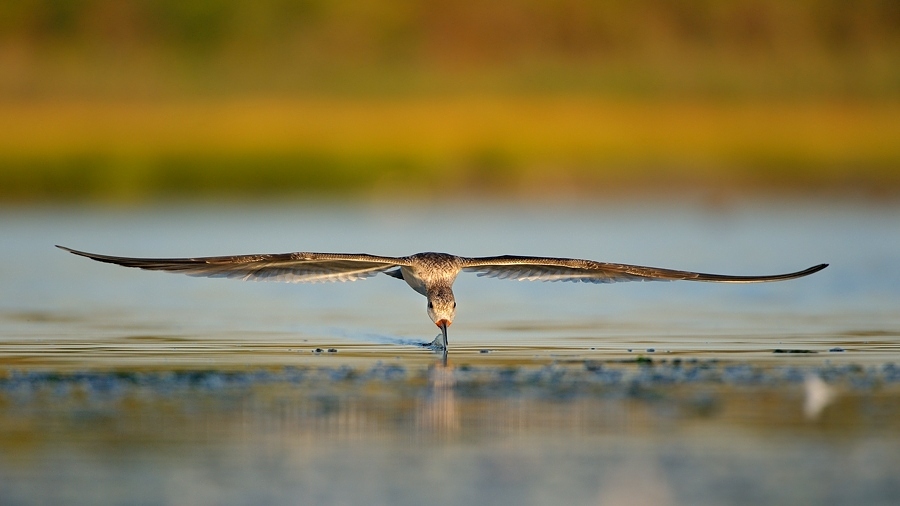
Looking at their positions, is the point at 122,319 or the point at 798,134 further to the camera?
the point at 798,134

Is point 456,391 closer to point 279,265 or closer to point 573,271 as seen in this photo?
point 279,265

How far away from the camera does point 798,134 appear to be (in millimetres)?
82125

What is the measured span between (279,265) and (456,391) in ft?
12.3

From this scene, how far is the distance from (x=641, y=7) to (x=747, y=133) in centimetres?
2919

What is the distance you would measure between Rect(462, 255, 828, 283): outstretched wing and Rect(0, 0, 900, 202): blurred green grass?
36209 mm

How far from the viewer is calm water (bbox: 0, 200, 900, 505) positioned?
9484mm

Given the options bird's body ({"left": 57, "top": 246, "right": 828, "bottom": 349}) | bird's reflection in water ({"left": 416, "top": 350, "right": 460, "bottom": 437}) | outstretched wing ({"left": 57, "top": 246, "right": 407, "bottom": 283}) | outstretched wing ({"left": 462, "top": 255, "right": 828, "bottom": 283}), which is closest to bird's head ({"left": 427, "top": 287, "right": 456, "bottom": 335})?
bird's body ({"left": 57, "top": 246, "right": 828, "bottom": 349})

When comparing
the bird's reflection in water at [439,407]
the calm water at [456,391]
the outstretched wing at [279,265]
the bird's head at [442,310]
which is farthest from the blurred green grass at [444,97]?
the bird's reflection in water at [439,407]

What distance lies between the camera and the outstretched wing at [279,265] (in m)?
14.8

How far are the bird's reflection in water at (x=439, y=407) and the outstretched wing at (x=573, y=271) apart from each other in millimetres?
2162

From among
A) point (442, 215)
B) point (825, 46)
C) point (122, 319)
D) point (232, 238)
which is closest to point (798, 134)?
point (825, 46)

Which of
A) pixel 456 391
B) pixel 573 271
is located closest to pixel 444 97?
pixel 573 271

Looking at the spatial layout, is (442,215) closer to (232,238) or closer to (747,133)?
(232,238)

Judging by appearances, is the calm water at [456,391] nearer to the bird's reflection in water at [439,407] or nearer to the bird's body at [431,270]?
the bird's reflection in water at [439,407]
